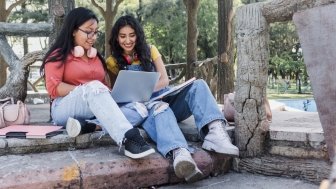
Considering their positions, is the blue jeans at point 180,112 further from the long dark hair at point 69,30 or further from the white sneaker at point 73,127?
the long dark hair at point 69,30

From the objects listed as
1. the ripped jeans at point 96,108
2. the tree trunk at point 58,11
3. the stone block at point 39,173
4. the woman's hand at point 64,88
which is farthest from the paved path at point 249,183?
the tree trunk at point 58,11

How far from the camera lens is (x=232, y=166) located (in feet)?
10.1

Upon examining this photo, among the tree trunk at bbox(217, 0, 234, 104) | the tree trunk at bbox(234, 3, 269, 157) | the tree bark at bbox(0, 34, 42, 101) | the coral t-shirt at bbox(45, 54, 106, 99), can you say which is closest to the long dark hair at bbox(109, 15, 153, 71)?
the coral t-shirt at bbox(45, 54, 106, 99)

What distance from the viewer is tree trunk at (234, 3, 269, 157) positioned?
2.89 m

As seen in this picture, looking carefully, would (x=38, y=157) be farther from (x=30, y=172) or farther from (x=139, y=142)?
(x=139, y=142)

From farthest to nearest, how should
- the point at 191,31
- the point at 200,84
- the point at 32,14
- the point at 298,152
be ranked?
the point at 32,14, the point at 191,31, the point at 200,84, the point at 298,152

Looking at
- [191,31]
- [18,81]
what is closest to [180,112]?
[18,81]

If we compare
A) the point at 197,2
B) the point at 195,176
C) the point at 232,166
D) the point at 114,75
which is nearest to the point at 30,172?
the point at 195,176

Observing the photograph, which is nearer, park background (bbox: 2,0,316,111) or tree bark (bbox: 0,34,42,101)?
tree bark (bbox: 0,34,42,101)

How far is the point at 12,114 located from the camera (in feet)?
9.92

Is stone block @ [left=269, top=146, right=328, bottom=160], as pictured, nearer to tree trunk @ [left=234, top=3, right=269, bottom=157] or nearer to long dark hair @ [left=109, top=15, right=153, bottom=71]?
tree trunk @ [left=234, top=3, right=269, bottom=157]

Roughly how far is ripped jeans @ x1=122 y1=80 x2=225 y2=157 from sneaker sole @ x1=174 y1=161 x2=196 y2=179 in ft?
0.53

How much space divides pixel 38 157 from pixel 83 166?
33 centimetres

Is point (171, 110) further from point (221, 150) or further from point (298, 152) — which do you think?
point (298, 152)
